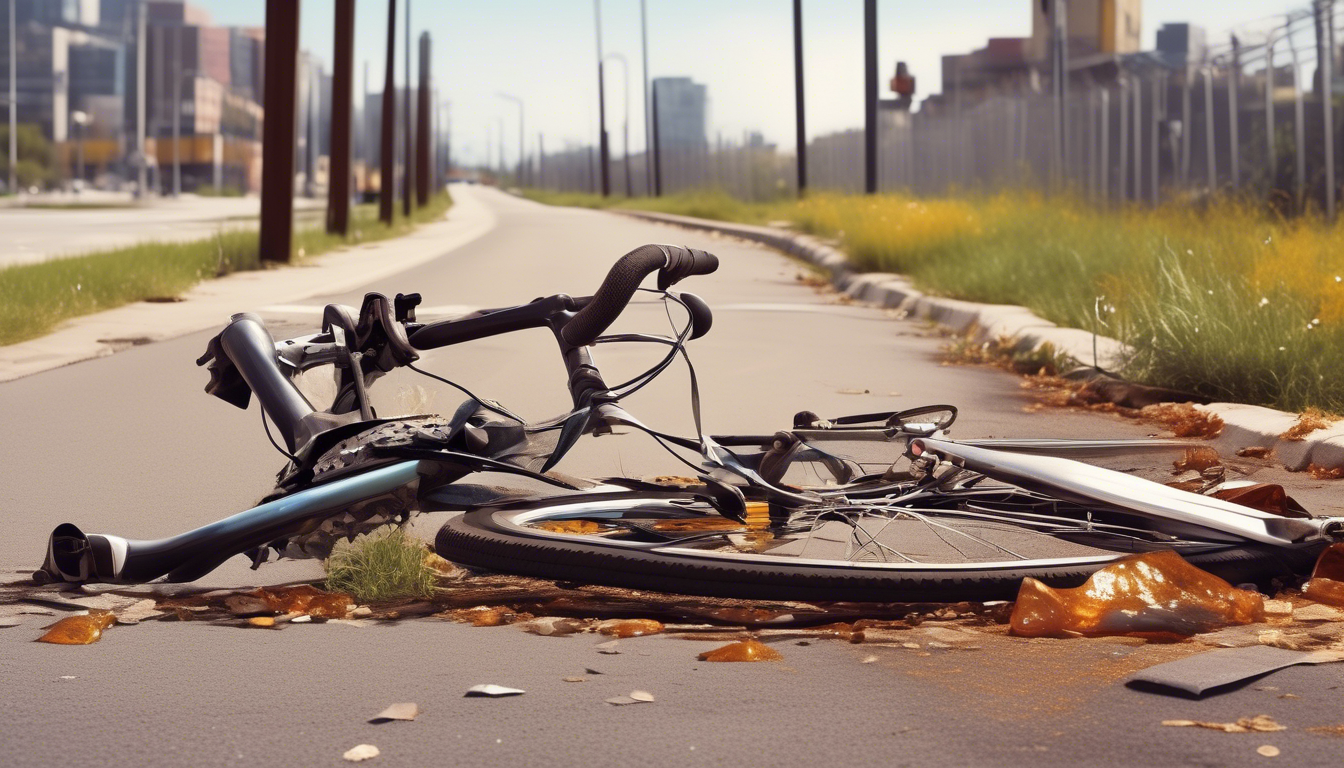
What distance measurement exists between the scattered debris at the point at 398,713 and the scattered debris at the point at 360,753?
0.20 metres

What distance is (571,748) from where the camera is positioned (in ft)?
11.0

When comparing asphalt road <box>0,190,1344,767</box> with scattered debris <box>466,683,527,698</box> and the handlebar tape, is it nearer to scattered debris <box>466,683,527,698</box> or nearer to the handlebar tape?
scattered debris <box>466,683,527,698</box>

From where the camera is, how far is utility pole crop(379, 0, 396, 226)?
40.6 m

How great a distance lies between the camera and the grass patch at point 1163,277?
29.7ft

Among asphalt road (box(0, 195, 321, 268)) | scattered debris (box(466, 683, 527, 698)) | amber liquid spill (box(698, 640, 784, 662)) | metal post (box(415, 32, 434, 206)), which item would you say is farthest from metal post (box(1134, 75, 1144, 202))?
metal post (box(415, 32, 434, 206))

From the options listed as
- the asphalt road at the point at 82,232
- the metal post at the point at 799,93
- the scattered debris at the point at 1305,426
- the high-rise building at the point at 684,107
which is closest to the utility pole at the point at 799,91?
the metal post at the point at 799,93

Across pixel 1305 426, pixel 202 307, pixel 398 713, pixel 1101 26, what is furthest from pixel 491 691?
pixel 1101 26

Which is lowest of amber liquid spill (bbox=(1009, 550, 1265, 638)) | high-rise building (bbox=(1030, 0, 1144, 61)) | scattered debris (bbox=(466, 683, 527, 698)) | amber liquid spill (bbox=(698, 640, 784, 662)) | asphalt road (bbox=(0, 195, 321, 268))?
scattered debris (bbox=(466, 683, 527, 698))

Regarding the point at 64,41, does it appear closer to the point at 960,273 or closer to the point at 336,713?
the point at 960,273

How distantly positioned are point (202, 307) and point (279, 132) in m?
6.42

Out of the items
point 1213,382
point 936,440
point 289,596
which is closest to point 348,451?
point 289,596

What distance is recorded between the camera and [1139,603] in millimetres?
4250

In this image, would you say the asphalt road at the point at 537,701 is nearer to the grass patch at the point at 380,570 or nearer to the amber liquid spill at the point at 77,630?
the amber liquid spill at the point at 77,630

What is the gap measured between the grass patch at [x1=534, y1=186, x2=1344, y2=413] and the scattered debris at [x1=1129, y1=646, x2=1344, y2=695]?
4.69 m
